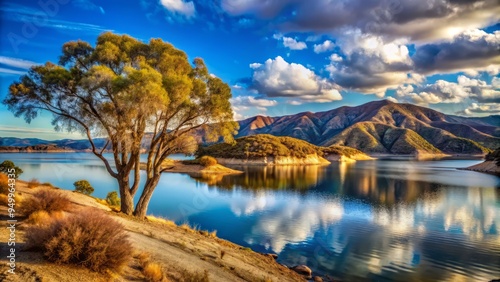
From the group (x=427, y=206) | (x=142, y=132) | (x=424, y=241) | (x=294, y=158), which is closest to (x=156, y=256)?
(x=142, y=132)

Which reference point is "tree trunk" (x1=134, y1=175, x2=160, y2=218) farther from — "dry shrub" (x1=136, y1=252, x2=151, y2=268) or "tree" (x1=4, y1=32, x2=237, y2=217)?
"dry shrub" (x1=136, y1=252, x2=151, y2=268)

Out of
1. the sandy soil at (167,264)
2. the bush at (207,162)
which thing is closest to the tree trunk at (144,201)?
the sandy soil at (167,264)

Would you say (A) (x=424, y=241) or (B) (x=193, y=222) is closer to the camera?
(A) (x=424, y=241)

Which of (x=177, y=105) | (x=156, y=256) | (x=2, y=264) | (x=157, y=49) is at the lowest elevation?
(x=156, y=256)

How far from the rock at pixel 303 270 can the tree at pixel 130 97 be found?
29.1 ft

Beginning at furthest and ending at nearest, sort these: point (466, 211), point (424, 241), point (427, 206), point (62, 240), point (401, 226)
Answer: point (427, 206) < point (466, 211) < point (401, 226) < point (424, 241) < point (62, 240)

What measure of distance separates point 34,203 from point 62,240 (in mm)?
4478

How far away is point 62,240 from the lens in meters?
6.84

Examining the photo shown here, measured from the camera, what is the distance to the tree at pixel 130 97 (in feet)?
50.4

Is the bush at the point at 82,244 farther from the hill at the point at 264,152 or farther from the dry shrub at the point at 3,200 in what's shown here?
the hill at the point at 264,152

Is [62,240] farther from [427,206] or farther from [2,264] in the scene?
[427,206]

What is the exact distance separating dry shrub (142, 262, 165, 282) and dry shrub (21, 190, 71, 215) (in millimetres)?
4908

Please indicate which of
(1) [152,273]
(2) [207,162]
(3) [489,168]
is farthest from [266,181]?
(3) [489,168]

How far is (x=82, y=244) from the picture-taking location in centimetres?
691
